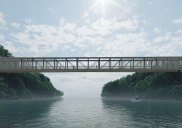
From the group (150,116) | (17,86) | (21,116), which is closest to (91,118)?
(150,116)

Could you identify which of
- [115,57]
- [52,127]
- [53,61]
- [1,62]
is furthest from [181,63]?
[1,62]

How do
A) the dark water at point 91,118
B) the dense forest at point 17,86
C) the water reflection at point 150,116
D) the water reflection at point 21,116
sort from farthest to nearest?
the dense forest at point 17,86, the water reflection at point 150,116, the water reflection at point 21,116, the dark water at point 91,118

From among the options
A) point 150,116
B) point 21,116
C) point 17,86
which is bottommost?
point 17,86

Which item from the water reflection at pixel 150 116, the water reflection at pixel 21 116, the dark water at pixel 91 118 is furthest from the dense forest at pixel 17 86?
the water reflection at pixel 150 116

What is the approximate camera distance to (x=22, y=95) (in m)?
75.8

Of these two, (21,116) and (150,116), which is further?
(150,116)

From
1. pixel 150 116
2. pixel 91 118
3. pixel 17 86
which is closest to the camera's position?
pixel 91 118

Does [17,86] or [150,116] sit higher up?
[150,116]

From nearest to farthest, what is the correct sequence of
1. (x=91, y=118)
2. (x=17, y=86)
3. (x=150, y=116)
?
(x=91, y=118) < (x=150, y=116) < (x=17, y=86)

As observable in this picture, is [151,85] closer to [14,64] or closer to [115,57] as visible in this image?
[115,57]

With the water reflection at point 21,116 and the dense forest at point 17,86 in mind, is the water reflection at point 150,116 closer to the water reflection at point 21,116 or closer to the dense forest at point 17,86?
the water reflection at point 21,116

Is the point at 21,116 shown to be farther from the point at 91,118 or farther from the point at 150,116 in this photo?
the point at 150,116

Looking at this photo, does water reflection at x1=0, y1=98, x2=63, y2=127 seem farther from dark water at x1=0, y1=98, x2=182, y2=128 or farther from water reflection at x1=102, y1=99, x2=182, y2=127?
water reflection at x1=102, y1=99, x2=182, y2=127

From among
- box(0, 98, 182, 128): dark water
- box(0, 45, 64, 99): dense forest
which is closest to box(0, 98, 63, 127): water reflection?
box(0, 98, 182, 128): dark water
